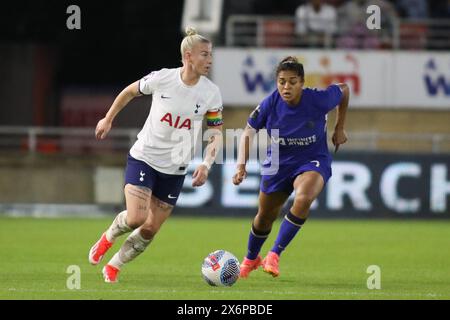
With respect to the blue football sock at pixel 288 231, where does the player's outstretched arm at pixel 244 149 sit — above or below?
above

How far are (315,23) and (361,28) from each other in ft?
3.21

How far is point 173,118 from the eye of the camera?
1038cm

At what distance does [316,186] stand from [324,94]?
0.89 m

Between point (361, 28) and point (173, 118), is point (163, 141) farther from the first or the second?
point (361, 28)

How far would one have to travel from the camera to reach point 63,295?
30.2 ft

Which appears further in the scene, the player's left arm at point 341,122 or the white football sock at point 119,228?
the player's left arm at point 341,122

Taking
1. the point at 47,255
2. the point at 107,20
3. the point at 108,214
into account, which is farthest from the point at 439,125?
the point at 47,255

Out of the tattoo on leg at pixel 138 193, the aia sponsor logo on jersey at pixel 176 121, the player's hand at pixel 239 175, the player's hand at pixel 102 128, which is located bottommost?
the tattoo on leg at pixel 138 193

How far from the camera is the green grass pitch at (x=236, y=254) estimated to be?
970 cm

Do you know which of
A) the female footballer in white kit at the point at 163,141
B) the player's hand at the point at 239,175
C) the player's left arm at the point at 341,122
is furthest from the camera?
the player's left arm at the point at 341,122
